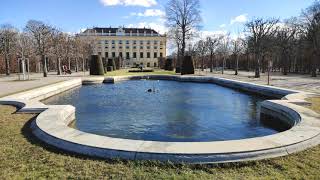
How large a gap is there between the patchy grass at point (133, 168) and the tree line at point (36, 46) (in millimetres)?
27503

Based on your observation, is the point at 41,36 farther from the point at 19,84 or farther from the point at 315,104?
the point at 315,104

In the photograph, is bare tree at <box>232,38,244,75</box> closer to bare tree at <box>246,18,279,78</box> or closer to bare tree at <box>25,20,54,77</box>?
bare tree at <box>246,18,279,78</box>

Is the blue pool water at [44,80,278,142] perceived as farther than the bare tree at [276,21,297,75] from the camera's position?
No

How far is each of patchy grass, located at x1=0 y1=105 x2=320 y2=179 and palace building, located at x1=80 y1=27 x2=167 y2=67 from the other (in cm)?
10266

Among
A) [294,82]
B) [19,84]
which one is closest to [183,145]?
[19,84]

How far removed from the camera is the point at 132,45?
110m

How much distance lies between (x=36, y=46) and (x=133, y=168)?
34297mm

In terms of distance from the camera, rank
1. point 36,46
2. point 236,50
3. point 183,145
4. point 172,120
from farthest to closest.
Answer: point 236,50 → point 36,46 → point 172,120 → point 183,145

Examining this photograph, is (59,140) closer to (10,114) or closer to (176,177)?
(176,177)

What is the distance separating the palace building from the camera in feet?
355

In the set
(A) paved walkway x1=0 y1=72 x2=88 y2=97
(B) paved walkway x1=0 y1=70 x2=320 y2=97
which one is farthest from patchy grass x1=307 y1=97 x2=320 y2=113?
(A) paved walkway x1=0 y1=72 x2=88 y2=97

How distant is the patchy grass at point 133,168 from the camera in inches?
191

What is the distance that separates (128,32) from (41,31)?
3109 inches

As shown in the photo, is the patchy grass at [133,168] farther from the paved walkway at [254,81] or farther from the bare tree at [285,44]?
the bare tree at [285,44]
